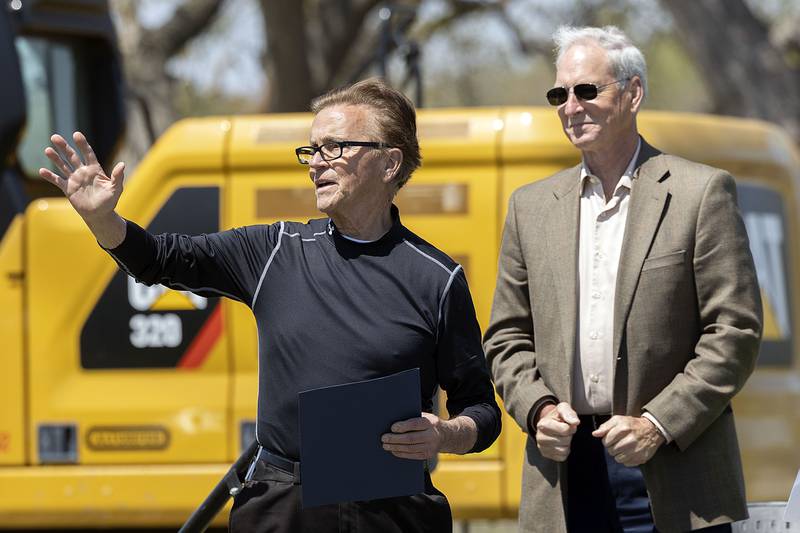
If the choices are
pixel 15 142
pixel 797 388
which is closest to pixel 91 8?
pixel 15 142

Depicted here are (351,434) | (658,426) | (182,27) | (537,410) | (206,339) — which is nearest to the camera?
(351,434)

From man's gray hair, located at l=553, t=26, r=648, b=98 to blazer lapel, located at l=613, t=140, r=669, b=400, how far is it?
21 cm

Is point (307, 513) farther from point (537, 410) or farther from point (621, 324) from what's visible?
point (621, 324)

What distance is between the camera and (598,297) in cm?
296

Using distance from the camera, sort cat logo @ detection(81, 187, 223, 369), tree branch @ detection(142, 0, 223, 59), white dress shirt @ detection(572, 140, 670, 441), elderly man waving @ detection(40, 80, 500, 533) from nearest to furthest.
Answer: elderly man waving @ detection(40, 80, 500, 533)
white dress shirt @ detection(572, 140, 670, 441)
cat logo @ detection(81, 187, 223, 369)
tree branch @ detection(142, 0, 223, 59)

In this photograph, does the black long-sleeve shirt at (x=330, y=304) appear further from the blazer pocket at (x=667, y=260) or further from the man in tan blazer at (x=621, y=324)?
the blazer pocket at (x=667, y=260)

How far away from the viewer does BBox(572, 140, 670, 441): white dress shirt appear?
2943mm

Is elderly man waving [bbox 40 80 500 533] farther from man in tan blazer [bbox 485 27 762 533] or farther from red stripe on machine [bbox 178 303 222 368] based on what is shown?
red stripe on machine [bbox 178 303 222 368]

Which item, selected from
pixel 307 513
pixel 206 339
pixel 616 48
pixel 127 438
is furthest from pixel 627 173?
pixel 127 438

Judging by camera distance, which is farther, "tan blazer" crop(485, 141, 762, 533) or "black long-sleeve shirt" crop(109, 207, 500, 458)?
"tan blazer" crop(485, 141, 762, 533)

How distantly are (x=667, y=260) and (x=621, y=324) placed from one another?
165 mm

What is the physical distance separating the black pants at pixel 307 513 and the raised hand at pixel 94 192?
53 centimetres

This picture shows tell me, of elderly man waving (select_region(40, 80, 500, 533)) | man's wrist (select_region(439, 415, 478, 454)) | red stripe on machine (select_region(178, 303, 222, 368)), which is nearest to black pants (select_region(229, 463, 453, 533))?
elderly man waving (select_region(40, 80, 500, 533))

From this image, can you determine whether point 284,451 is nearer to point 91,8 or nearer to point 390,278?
point 390,278
